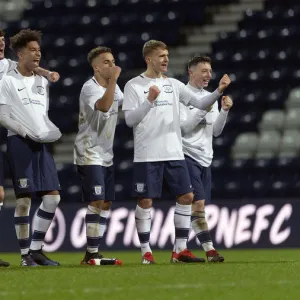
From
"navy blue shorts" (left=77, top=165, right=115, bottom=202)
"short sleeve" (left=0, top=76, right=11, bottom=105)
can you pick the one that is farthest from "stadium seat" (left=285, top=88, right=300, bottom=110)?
"short sleeve" (left=0, top=76, right=11, bottom=105)

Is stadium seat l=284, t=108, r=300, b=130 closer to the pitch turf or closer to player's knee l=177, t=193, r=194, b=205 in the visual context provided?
player's knee l=177, t=193, r=194, b=205

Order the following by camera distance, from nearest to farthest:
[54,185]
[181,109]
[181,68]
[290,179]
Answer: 1. [54,185]
2. [181,109]
3. [290,179]
4. [181,68]

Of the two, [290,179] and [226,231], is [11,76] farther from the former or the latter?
[290,179]

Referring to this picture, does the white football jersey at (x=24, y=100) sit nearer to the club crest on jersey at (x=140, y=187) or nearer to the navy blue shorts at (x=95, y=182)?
the navy blue shorts at (x=95, y=182)

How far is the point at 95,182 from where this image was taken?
27.4 ft

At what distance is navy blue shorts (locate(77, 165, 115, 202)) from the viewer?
834cm

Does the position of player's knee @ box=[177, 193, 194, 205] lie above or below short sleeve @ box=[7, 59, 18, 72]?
below

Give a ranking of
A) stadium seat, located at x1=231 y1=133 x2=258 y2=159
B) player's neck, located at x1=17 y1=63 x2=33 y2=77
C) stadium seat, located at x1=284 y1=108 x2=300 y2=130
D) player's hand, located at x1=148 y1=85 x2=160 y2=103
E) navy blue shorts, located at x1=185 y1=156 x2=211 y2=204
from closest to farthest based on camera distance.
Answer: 1. player's hand, located at x1=148 y1=85 x2=160 y2=103
2. player's neck, located at x1=17 y1=63 x2=33 y2=77
3. navy blue shorts, located at x1=185 y1=156 x2=211 y2=204
4. stadium seat, located at x1=231 y1=133 x2=258 y2=159
5. stadium seat, located at x1=284 y1=108 x2=300 y2=130

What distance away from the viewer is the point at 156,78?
865 centimetres

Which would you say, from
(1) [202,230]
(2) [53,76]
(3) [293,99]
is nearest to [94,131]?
(2) [53,76]

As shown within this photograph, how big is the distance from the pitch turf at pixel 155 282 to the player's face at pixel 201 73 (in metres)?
1.91

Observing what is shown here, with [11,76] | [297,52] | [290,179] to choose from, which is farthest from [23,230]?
[297,52]

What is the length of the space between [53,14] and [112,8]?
3.37 ft

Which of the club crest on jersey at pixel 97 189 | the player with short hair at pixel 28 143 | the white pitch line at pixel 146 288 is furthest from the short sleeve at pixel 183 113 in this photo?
the white pitch line at pixel 146 288
